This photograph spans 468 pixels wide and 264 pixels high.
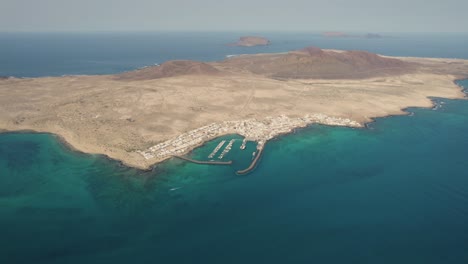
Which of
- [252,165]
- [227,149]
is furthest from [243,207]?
[227,149]

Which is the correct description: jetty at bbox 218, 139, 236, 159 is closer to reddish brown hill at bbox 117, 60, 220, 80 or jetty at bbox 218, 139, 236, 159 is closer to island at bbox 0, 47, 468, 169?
island at bbox 0, 47, 468, 169

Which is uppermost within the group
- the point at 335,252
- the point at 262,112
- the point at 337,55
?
the point at 337,55

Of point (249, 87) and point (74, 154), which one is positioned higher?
point (249, 87)

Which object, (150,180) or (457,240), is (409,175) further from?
(150,180)

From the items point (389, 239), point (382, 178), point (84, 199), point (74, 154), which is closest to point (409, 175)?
point (382, 178)

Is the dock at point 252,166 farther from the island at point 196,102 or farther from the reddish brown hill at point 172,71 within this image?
the reddish brown hill at point 172,71

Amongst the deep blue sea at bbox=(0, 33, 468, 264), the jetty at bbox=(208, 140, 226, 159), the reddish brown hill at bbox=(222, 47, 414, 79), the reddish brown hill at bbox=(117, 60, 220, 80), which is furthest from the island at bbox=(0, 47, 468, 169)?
the deep blue sea at bbox=(0, 33, 468, 264)

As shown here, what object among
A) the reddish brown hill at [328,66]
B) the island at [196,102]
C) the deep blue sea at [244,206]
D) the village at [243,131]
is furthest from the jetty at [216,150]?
the reddish brown hill at [328,66]
